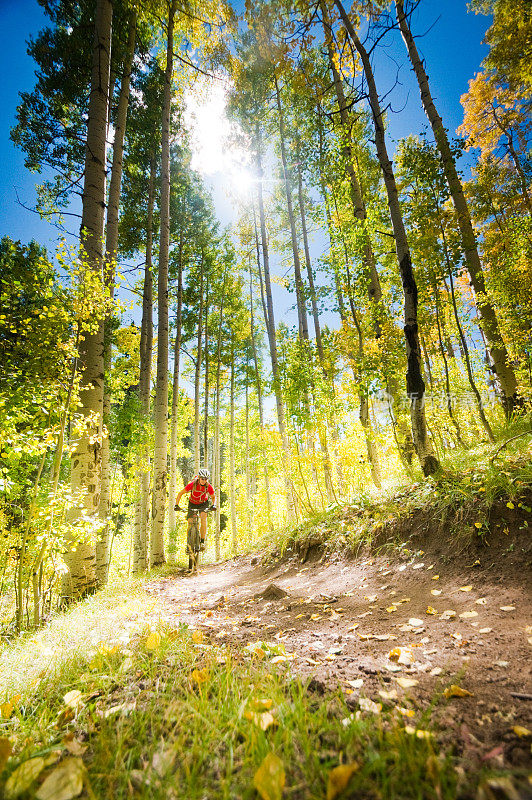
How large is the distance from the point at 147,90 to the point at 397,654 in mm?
13236

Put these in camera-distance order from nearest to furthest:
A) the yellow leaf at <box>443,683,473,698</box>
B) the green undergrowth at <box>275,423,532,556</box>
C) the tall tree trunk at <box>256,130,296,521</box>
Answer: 1. the yellow leaf at <box>443,683,473,698</box>
2. the green undergrowth at <box>275,423,532,556</box>
3. the tall tree trunk at <box>256,130,296,521</box>

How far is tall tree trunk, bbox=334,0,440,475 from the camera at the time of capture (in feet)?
14.0

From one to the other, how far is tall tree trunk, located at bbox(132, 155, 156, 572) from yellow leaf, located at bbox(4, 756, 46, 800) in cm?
718

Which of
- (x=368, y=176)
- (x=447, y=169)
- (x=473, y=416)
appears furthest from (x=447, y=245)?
(x=368, y=176)

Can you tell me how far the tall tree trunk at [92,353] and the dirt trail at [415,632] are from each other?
4.01 feet

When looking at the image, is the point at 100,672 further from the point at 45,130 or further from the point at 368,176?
the point at 368,176

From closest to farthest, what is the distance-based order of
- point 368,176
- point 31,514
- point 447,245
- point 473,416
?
point 31,514, point 447,245, point 473,416, point 368,176

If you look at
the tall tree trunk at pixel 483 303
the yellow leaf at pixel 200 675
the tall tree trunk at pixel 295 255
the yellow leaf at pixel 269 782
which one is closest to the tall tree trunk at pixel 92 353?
the yellow leaf at pixel 200 675

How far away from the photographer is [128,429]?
25.0 ft

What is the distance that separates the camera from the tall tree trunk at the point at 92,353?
152 inches

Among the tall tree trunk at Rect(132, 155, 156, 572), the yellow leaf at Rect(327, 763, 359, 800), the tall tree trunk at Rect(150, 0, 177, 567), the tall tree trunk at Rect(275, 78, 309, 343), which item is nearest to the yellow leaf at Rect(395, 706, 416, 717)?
the yellow leaf at Rect(327, 763, 359, 800)

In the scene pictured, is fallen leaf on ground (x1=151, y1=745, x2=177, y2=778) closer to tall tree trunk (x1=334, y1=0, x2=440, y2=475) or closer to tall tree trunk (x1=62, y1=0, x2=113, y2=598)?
tall tree trunk (x1=62, y1=0, x2=113, y2=598)

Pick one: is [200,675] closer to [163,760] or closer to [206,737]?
[206,737]

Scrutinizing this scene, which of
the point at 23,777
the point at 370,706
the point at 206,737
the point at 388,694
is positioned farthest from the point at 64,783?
the point at 388,694
